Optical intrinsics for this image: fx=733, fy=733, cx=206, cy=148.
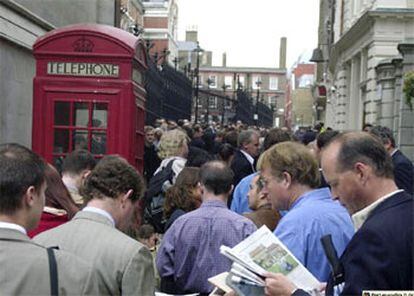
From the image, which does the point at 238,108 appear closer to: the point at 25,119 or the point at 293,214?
the point at 25,119

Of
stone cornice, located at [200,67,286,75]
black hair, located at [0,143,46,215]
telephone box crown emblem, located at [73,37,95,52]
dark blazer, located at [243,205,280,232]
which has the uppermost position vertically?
stone cornice, located at [200,67,286,75]

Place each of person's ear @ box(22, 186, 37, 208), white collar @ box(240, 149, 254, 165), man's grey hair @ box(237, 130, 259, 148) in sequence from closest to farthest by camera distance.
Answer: person's ear @ box(22, 186, 37, 208) → white collar @ box(240, 149, 254, 165) → man's grey hair @ box(237, 130, 259, 148)

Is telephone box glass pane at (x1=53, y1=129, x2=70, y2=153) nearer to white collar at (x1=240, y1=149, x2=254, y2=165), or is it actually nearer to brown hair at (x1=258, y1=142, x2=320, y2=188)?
white collar at (x1=240, y1=149, x2=254, y2=165)

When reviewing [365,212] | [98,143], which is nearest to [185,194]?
[98,143]

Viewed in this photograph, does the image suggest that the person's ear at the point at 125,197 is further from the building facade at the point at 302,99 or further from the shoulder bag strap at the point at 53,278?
the building facade at the point at 302,99

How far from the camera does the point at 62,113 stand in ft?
29.3

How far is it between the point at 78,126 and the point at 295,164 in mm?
→ 5032

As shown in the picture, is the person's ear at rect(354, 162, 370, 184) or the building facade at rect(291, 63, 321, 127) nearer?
the person's ear at rect(354, 162, 370, 184)

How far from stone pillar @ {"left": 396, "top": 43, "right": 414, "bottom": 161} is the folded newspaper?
1508 centimetres

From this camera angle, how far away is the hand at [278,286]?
132 inches

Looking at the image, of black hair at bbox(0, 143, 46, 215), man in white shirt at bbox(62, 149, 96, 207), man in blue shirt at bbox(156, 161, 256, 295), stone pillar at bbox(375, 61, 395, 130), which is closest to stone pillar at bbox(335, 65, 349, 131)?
stone pillar at bbox(375, 61, 395, 130)

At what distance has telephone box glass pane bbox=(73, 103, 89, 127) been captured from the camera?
8875 mm

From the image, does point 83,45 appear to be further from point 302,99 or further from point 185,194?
point 302,99

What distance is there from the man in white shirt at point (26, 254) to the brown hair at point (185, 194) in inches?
127
